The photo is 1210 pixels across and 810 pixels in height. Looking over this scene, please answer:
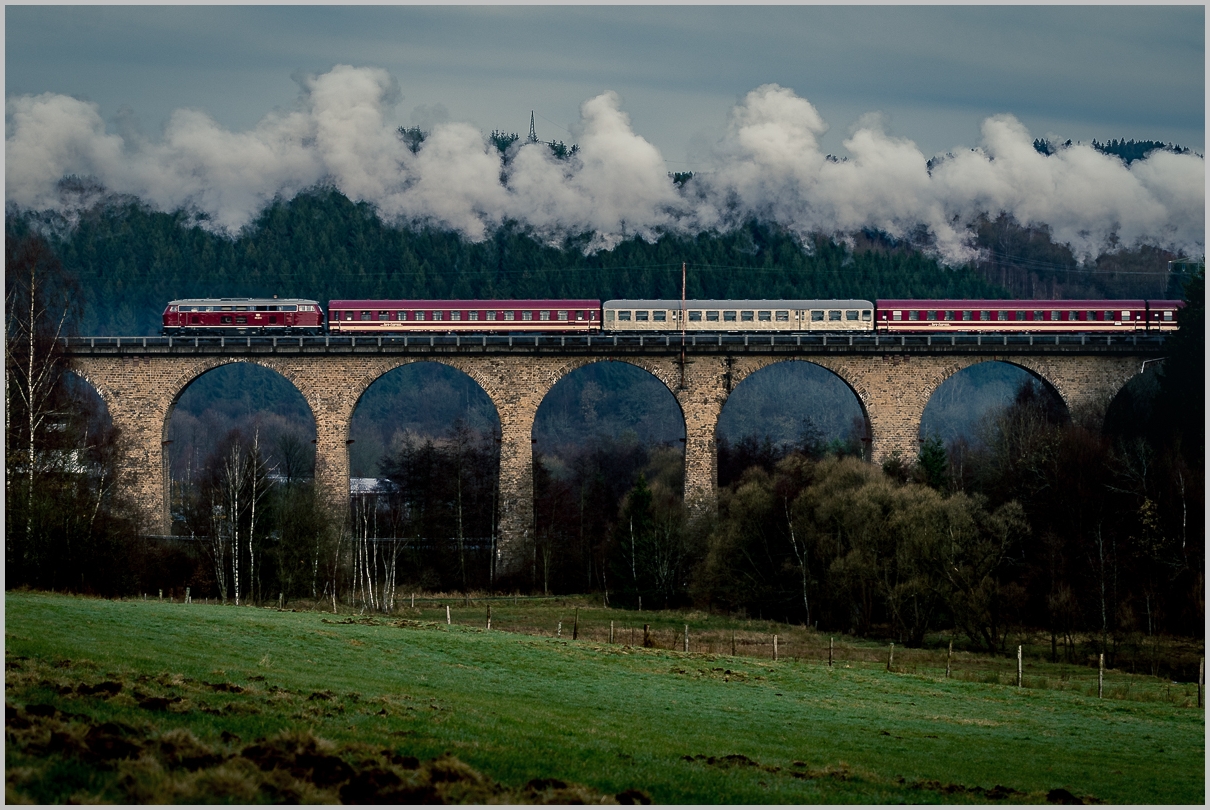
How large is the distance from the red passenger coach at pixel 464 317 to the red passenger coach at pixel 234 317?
5.56 ft

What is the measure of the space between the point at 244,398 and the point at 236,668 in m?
116

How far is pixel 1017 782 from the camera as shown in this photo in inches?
663

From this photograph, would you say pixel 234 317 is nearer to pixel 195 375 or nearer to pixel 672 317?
pixel 195 375

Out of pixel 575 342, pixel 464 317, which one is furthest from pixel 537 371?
pixel 464 317

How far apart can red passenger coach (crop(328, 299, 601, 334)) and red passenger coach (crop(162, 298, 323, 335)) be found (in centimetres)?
170

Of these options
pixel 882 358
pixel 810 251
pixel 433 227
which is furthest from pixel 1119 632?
pixel 433 227

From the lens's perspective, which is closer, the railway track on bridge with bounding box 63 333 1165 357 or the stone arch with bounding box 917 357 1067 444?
the railway track on bridge with bounding box 63 333 1165 357

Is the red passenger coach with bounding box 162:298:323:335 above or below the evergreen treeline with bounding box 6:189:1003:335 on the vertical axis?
below

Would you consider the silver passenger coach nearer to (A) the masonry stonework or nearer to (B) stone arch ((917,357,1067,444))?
(A) the masonry stonework

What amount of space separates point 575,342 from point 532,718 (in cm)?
3802

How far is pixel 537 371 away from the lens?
2176 inches

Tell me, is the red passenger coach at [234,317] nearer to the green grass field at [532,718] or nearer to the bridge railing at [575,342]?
the bridge railing at [575,342]

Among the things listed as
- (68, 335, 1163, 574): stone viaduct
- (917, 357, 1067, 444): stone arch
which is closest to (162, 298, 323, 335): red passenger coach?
(68, 335, 1163, 574): stone viaduct

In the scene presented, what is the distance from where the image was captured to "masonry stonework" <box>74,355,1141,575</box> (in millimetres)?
53938
